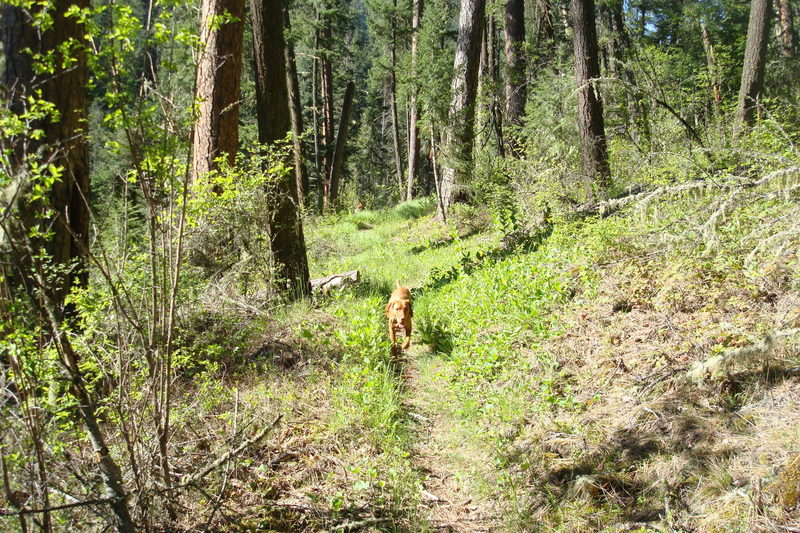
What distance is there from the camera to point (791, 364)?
3004mm

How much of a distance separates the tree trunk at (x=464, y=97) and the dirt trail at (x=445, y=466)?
22.7 feet

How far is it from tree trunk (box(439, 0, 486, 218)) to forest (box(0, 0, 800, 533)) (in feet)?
9.90

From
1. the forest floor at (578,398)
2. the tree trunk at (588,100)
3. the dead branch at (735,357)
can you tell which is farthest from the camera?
the tree trunk at (588,100)

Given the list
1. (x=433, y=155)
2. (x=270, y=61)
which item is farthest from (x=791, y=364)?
(x=433, y=155)

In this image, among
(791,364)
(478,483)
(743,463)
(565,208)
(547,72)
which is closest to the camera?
(743,463)

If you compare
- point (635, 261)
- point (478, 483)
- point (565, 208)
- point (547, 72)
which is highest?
point (547, 72)

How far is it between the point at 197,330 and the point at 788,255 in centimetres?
506

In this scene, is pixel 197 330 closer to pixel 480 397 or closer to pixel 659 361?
pixel 480 397

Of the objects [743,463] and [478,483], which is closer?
[743,463]

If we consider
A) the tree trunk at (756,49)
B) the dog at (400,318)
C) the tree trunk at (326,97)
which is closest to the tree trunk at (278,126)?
the dog at (400,318)

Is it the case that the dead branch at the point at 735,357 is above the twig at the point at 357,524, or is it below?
above

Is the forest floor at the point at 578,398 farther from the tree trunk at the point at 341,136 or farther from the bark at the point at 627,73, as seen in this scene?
the tree trunk at the point at 341,136

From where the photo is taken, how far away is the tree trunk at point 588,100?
809 cm

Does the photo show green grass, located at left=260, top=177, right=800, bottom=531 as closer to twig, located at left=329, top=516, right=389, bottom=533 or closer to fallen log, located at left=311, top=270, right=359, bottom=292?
twig, located at left=329, top=516, right=389, bottom=533
